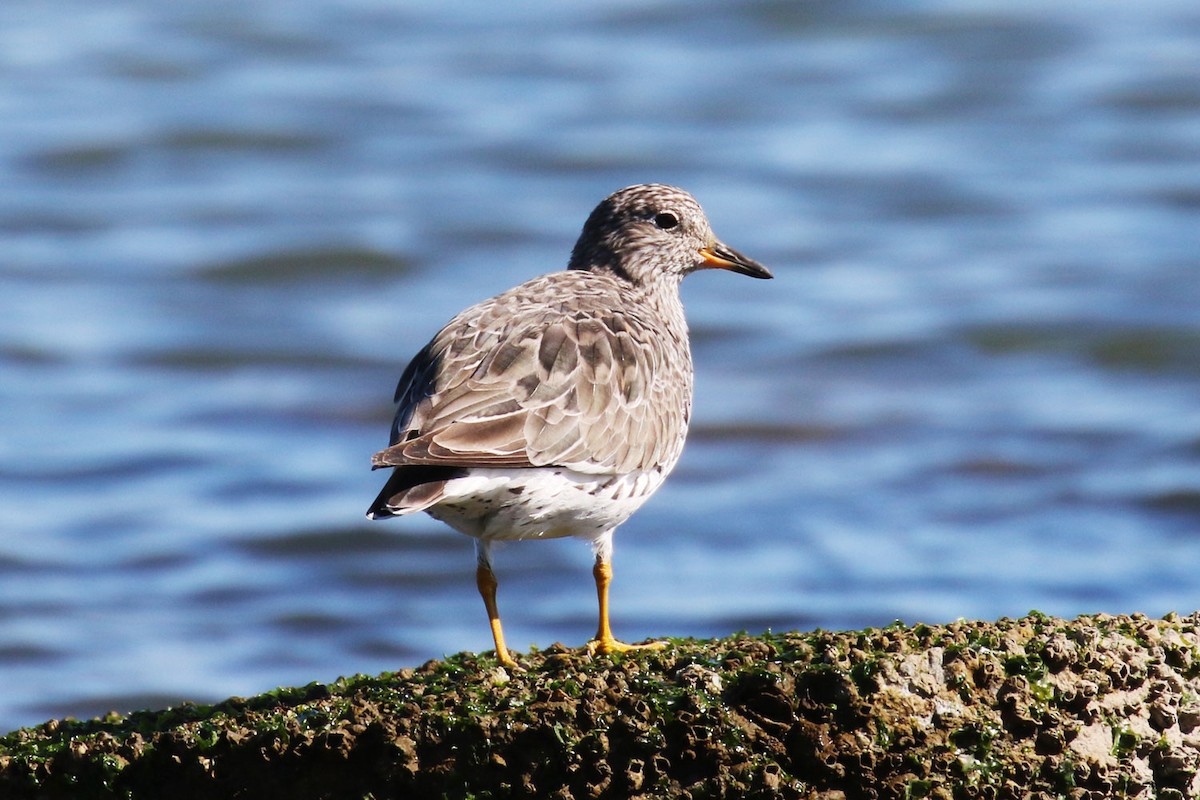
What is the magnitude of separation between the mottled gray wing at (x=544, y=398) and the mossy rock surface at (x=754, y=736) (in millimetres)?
1052

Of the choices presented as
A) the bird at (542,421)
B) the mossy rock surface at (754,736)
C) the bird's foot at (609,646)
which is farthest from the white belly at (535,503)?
the mossy rock surface at (754,736)

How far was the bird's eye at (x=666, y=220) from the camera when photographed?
7957mm

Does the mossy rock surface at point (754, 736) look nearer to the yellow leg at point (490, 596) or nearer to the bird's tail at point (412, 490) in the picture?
the bird's tail at point (412, 490)

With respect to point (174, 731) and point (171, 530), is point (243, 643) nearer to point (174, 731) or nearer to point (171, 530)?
point (171, 530)

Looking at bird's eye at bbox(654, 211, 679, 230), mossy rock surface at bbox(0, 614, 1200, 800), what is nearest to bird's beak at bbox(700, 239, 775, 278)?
bird's eye at bbox(654, 211, 679, 230)

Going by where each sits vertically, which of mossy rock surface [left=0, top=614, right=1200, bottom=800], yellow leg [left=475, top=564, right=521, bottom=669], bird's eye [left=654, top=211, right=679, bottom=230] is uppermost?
bird's eye [left=654, top=211, right=679, bottom=230]

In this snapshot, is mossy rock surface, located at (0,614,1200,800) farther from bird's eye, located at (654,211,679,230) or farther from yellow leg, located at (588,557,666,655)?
bird's eye, located at (654,211,679,230)

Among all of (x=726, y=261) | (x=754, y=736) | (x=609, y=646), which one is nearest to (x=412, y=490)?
(x=609, y=646)

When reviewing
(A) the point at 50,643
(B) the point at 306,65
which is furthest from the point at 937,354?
(B) the point at 306,65

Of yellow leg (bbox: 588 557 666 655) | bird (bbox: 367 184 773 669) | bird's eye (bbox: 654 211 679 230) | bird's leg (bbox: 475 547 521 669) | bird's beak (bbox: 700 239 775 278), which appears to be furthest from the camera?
bird's beak (bbox: 700 239 775 278)

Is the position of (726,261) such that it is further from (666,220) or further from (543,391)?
(543,391)

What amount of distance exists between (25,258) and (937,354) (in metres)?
8.57

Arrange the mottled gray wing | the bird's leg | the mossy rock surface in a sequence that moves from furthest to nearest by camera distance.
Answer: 1. the bird's leg
2. the mottled gray wing
3. the mossy rock surface

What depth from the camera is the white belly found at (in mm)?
5691
